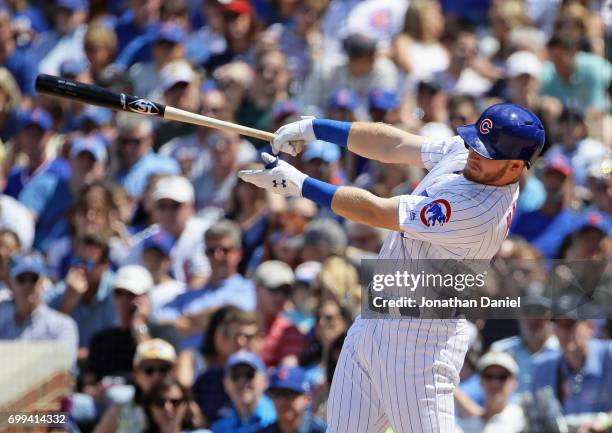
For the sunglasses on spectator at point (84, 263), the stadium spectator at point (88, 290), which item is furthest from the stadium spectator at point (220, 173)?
the sunglasses on spectator at point (84, 263)

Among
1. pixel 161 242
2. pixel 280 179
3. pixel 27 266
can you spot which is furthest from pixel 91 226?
pixel 280 179

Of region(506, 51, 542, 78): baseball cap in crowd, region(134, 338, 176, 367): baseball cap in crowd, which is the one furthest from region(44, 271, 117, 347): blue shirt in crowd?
region(506, 51, 542, 78): baseball cap in crowd

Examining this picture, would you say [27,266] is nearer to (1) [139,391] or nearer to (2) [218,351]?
(1) [139,391]

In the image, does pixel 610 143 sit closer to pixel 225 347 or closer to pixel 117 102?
pixel 225 347

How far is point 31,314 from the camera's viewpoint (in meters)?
8.11

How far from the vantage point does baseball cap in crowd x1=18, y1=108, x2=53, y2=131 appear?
9.95 meters

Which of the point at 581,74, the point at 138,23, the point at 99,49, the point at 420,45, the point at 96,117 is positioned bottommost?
the point at 96,117

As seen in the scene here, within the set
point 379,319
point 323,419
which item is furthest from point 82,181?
point 379,319

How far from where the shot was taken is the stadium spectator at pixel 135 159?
938cm

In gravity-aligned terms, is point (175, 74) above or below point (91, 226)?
above

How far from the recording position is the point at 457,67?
969 cm

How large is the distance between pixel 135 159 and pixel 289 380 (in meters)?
2.94

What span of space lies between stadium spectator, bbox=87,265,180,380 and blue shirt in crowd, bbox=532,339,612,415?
2191 millimetres

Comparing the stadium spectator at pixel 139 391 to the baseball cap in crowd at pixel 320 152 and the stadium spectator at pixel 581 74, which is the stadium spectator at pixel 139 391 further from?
the stadium spectator at pixel 581 74
